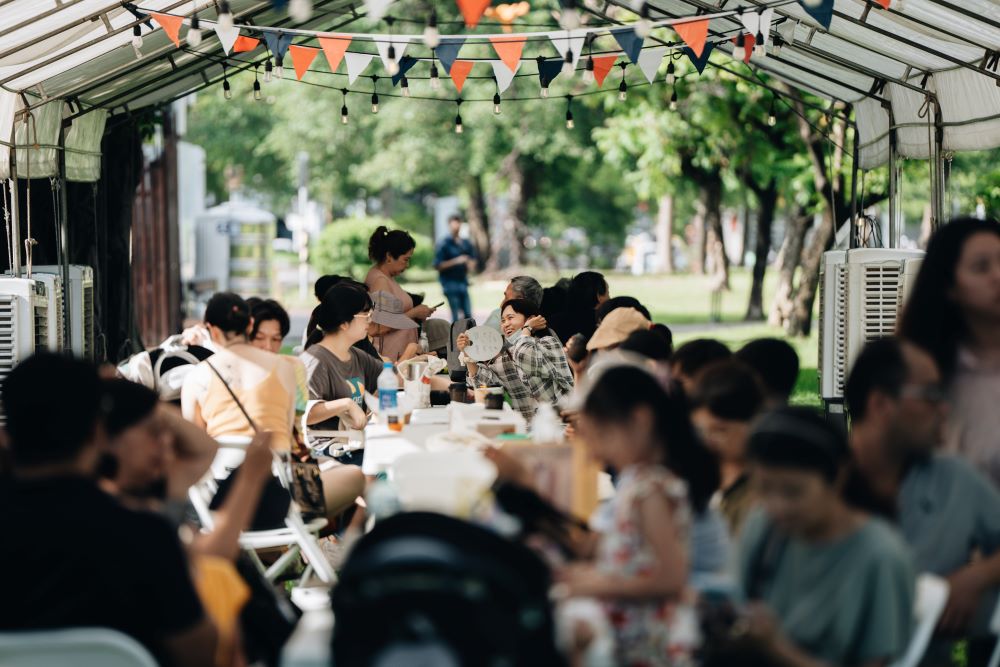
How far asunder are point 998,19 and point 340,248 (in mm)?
27567

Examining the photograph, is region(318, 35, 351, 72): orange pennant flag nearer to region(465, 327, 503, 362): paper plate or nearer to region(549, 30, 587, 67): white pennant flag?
region(549, 30, 587, 67): white pennant flag

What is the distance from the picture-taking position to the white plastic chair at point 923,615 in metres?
2.97

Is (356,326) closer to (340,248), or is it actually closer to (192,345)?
(192,345)

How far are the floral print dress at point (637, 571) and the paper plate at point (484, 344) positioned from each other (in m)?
4.52

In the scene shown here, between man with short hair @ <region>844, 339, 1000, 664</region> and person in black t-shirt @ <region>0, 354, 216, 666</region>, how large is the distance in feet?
5.41

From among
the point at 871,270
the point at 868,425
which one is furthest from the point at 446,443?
the point at 871,270

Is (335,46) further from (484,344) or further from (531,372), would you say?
(531,372)

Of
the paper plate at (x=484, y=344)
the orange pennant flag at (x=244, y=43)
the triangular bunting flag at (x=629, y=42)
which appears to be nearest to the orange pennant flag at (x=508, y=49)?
the triangular bunting flag at (x=629, y=42)

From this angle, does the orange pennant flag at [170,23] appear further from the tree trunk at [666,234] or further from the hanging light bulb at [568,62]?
the tree trunk at [666,234]

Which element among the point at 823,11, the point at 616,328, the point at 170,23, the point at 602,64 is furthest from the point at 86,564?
the point at 602,64

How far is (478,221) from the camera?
136 ft

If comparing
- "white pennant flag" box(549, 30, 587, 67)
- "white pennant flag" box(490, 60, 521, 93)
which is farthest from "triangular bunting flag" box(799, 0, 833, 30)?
"white pennant flag" box(490, 60, 521, 93)

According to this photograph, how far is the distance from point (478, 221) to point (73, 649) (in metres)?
38.8

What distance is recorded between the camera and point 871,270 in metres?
9.67
